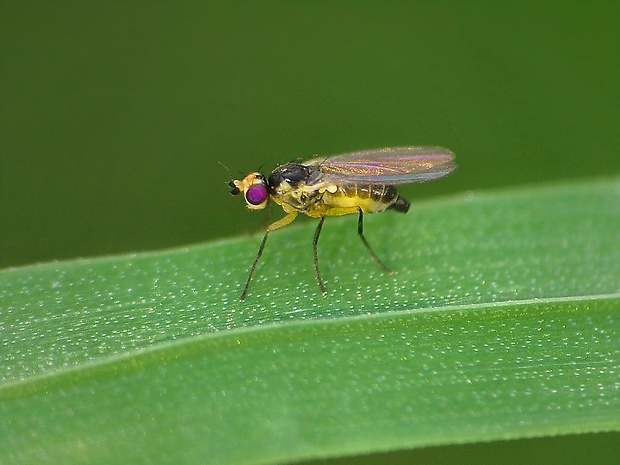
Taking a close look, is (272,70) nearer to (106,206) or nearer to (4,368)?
(106,206)

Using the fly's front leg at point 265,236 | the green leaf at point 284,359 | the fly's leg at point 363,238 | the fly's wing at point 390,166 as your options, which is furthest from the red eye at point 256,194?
the green leaf at point 284,359

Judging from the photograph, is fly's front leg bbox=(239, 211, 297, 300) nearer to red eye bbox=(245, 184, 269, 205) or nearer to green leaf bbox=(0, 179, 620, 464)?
green leaf bbox=(0, 179, 620, 464)

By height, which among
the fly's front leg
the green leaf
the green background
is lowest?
the green leaf

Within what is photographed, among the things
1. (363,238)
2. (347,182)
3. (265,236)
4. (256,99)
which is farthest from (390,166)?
(256,99)

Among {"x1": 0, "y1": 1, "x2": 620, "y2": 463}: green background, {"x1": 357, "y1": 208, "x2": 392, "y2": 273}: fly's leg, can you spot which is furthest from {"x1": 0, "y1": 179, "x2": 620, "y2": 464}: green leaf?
{"x1": 0, "y1": 1, "x2": 620, "y2": 463}: green background

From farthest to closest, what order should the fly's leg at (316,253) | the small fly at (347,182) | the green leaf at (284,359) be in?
the small fly at (347,182) → the fly's leg at (316,253) → the green leaf at (284,359)

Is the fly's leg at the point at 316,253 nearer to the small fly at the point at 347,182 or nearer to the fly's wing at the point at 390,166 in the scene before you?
the small fly at the point at 347,182
